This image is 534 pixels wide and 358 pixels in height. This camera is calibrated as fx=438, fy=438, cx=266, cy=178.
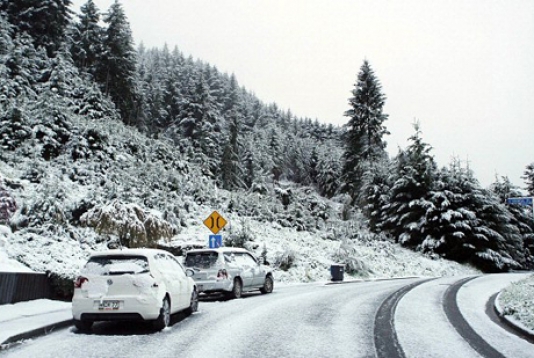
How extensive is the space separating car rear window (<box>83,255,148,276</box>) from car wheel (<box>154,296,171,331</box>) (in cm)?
91

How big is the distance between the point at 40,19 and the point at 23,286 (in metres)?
38.0

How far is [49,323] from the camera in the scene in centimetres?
883

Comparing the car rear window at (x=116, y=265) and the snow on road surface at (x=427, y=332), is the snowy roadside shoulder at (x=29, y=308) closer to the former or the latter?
the car rear window at (x=116, y=265)

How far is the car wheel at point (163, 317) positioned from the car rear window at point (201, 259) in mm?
5323

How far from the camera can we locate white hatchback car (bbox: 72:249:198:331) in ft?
27.6

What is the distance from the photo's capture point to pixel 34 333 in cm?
812

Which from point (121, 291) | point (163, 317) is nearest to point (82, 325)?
point (121, 291)

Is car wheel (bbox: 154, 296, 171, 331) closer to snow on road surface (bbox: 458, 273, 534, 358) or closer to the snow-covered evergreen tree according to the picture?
snow on road surface (bbox: 458, 273, 534, 358)

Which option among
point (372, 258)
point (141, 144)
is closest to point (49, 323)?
point (141, 144)

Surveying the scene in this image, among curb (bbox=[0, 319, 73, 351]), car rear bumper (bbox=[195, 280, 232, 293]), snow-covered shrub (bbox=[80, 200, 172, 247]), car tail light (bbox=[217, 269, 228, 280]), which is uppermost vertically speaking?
Result: snow-covered shrub (bbox=[80, 200, 172, 247])

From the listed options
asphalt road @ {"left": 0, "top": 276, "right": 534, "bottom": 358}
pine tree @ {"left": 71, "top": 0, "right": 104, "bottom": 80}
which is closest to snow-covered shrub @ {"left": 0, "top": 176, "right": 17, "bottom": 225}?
asphalt road @ {"left": 0, "top": 276, "right": 534, "bottom": 358}

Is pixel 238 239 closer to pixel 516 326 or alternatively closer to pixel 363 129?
pixel 516 326

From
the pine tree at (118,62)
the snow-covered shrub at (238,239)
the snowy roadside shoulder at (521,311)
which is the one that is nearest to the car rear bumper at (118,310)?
the snowy roadside shoulder at (521,311)

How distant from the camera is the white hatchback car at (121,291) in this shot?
8.41 meters
